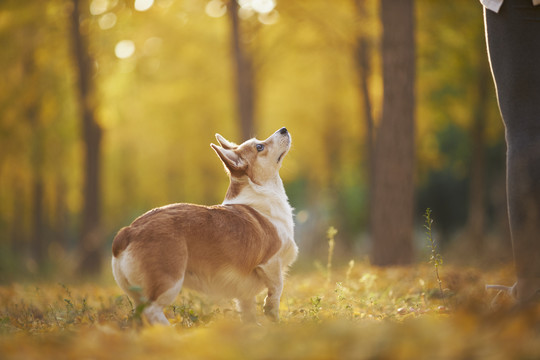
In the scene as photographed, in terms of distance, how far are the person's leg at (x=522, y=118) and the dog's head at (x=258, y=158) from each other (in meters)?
1.89

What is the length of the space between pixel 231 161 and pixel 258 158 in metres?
0.32

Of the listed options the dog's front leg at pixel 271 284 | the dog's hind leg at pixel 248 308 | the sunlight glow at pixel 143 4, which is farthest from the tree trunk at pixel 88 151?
the dog's front leg at pixel 271 284

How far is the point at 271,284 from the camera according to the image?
3.87m

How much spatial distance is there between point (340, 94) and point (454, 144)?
480 cm

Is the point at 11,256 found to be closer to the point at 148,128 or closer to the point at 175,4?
the point at 175,4

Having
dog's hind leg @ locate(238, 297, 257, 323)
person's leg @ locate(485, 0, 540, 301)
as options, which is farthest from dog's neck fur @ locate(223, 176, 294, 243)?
person's leg @ locate(485, 0, 540, 301)

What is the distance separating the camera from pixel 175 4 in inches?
467

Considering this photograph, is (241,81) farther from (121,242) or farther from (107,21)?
(121,242)

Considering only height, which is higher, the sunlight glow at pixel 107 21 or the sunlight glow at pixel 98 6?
the sunlight glow at pixel 98 6

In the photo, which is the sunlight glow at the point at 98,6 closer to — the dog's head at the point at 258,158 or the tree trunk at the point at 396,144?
the tree trunk at the point at 396,144

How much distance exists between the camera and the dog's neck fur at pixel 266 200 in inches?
165

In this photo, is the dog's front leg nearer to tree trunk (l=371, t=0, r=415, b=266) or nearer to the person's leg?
the person's leg

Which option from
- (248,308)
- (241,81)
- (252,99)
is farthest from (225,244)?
(252,99)

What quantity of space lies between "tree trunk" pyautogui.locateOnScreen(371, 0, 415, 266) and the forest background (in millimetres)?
27
